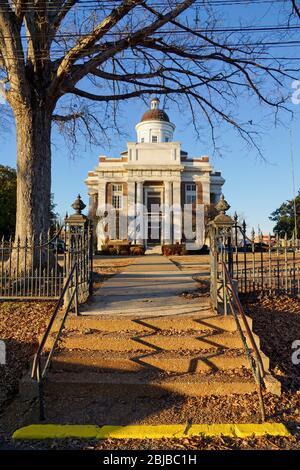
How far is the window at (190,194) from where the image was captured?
48.3 m

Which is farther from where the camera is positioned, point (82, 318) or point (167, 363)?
point (82, 318)

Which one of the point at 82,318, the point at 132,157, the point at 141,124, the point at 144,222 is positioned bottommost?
the point at 82,318

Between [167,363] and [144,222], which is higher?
[144,222]

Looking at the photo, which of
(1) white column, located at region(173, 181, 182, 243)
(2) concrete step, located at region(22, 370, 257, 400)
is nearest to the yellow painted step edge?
(2) concrete step, located at region(22, 370, 257, 400)

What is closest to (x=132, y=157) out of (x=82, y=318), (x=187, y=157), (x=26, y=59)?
(x=187, y=157)

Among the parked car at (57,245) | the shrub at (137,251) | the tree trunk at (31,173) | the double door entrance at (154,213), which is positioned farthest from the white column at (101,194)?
the parked car at (57,245)

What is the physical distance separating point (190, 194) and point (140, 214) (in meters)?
7.31

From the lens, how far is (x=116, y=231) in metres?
45.4

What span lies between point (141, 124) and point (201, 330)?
5226 cm

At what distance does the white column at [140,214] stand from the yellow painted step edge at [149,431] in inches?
1598

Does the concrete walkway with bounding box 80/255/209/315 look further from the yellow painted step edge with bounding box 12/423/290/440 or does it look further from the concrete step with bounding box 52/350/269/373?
the yellow painted step edge with bounding box 12/423/290/440
